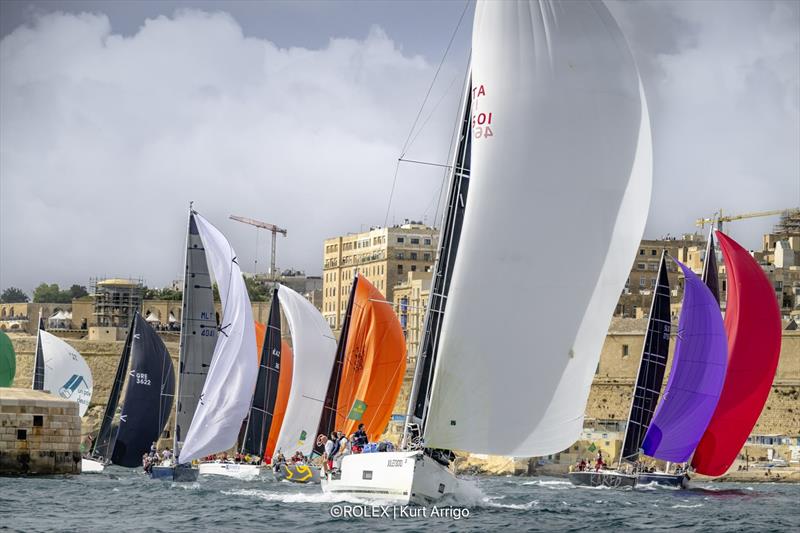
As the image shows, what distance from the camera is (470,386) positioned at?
26203 millimetres

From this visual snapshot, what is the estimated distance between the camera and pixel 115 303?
121 metres

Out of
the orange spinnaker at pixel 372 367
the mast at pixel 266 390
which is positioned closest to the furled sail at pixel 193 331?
the mast at pixel 266 390

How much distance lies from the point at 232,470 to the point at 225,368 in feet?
17.1

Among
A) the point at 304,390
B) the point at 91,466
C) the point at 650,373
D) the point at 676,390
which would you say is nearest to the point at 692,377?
the point at 676,390

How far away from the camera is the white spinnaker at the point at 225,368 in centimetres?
4156

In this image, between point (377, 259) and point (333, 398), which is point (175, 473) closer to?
point (333, 398)

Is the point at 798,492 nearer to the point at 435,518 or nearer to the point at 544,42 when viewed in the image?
the point at 435,518

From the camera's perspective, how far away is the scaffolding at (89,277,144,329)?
12006 centimetres

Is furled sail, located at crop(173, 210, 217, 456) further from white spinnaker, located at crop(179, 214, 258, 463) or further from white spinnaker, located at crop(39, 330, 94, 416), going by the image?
white spinnaker, located at crop(39, 330, 94, 416)

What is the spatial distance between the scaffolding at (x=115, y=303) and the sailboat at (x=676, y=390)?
3017 inches

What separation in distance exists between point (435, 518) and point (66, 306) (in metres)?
118

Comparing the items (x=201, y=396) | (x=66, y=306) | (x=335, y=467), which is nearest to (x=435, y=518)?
(x=335, y=467)

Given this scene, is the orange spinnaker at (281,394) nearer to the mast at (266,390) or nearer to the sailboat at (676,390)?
the mast at (266,390)

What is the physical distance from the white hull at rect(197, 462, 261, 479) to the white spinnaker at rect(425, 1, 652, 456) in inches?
781
